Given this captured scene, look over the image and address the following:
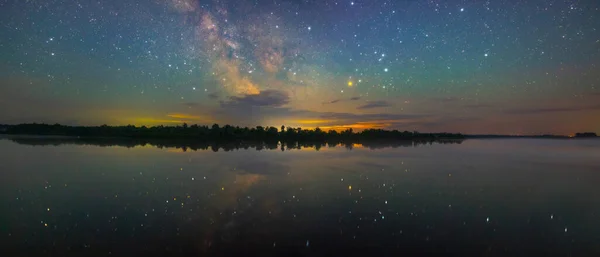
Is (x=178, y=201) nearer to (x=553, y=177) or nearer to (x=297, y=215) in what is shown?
(x=297, y=215)

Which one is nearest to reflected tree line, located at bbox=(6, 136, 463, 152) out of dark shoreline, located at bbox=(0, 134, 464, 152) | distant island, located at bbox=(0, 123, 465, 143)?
dark shoreline, located at bbox=(0, 134, 464, 152)

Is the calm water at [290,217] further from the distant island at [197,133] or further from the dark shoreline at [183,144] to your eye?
the distant island at [197,133]

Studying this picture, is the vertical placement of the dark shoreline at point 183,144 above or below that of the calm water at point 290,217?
above

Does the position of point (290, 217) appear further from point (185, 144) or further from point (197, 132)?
point (197, 132)

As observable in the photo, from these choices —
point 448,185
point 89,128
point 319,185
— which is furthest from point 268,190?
point 89,128

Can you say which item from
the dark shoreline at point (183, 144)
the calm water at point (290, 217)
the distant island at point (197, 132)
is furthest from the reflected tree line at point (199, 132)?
the calm water at point (290, 217)

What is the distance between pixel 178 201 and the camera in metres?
15.0

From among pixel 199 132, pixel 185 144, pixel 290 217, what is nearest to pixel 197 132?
pixel 199 132

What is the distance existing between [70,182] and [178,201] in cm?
923

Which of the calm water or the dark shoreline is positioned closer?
the calm water

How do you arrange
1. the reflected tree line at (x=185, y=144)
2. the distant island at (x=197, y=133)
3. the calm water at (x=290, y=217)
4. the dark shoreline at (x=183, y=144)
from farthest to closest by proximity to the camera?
1. the distant island at (x=197, y=133)
2. the dark shoreline at (x=183, y=144)
3. the reflected tree line at (x=185, y=144)
4. the calm water at (x=290, y=217)

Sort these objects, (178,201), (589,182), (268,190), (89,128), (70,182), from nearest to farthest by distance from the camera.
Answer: (178,201), (268,190), (70,182), (589,182), (89,128)

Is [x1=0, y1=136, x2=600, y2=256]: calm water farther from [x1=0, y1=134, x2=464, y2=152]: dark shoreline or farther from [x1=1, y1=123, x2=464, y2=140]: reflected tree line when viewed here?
[x1=1, y1=123, x2=464, y2=140]: reflected tree line

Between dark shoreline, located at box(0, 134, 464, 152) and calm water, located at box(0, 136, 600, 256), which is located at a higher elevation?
dark shoreline, located at box(0, 134, 464, 152)
